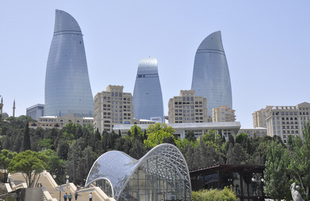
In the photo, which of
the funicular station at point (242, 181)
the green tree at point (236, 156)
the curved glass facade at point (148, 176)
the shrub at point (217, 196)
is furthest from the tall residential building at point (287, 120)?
the shrub at point (217, 196)

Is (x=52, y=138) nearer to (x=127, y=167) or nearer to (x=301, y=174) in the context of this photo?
(x=127, y=167)

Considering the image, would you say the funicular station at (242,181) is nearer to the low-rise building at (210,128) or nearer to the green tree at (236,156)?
the green tree at (236,156)

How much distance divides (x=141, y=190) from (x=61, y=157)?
139 feet

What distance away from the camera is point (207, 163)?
83000 mm

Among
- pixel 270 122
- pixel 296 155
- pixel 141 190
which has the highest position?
pixel 270 122

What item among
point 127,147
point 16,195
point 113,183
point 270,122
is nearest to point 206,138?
point 127,147

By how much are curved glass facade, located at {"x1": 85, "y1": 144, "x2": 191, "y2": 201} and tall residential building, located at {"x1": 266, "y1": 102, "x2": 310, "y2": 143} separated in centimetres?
13791

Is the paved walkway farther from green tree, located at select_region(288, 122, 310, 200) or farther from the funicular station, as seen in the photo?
green tree, located at select_region(288, 122, 310, 200)

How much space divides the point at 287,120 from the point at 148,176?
481ft

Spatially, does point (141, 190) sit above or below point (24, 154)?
below

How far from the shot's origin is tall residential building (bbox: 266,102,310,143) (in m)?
190

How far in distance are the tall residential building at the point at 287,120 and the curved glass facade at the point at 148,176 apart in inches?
5430

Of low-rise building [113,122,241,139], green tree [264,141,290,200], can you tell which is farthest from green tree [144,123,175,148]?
green tree [264,141,290,200]

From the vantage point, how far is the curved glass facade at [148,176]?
53875 millimetres
